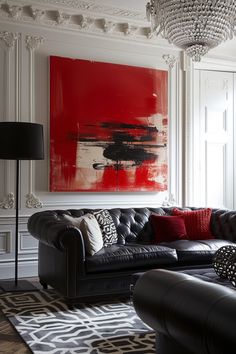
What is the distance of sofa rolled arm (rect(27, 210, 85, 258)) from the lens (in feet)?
11.6

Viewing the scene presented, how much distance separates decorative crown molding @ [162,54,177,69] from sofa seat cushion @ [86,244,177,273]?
102 inches

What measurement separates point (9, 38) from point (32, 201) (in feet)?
5.63

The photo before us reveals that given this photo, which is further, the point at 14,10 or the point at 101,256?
the point at 14,10

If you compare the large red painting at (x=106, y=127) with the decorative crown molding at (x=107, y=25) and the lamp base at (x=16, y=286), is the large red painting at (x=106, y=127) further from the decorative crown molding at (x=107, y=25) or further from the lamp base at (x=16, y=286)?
the lamp base at (x=16, y=286)

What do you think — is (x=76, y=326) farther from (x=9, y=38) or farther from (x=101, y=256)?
(x=9, y=38)

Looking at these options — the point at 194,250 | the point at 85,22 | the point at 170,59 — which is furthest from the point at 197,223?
the point at 85,22

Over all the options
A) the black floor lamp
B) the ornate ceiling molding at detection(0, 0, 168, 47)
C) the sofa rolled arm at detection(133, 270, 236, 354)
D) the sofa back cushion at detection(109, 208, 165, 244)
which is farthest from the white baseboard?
the sofa rolled arm at detection(133, 270, 236, 354)

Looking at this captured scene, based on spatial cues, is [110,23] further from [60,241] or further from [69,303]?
[69,303]

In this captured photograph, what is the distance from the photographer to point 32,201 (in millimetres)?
4922

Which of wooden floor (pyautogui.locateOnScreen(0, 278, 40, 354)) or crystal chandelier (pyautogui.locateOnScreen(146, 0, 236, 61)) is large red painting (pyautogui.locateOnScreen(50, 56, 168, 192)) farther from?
wooden floor (pyautogui.locateOnScreen(0, 278, 40, 354))

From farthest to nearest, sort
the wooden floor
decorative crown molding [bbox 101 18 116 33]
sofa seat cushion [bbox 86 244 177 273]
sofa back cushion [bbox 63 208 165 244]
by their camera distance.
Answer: decorative crown molding [bbox 101 18 116 33] → sofa back cushion [bbox 63 208 165 244] → sofa seat cushion [bbox 86 244 177 273] → the wooden floor

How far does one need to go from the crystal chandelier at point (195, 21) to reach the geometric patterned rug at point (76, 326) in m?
1.97

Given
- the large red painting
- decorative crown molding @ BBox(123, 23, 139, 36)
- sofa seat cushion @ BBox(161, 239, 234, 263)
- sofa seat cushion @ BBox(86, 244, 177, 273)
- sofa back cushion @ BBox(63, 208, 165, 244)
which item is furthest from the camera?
decorative crown molding @ BBox(123, 23, 139, 36)

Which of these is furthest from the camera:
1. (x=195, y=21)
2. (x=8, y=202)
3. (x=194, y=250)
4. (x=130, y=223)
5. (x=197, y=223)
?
(x=8, y=202)
